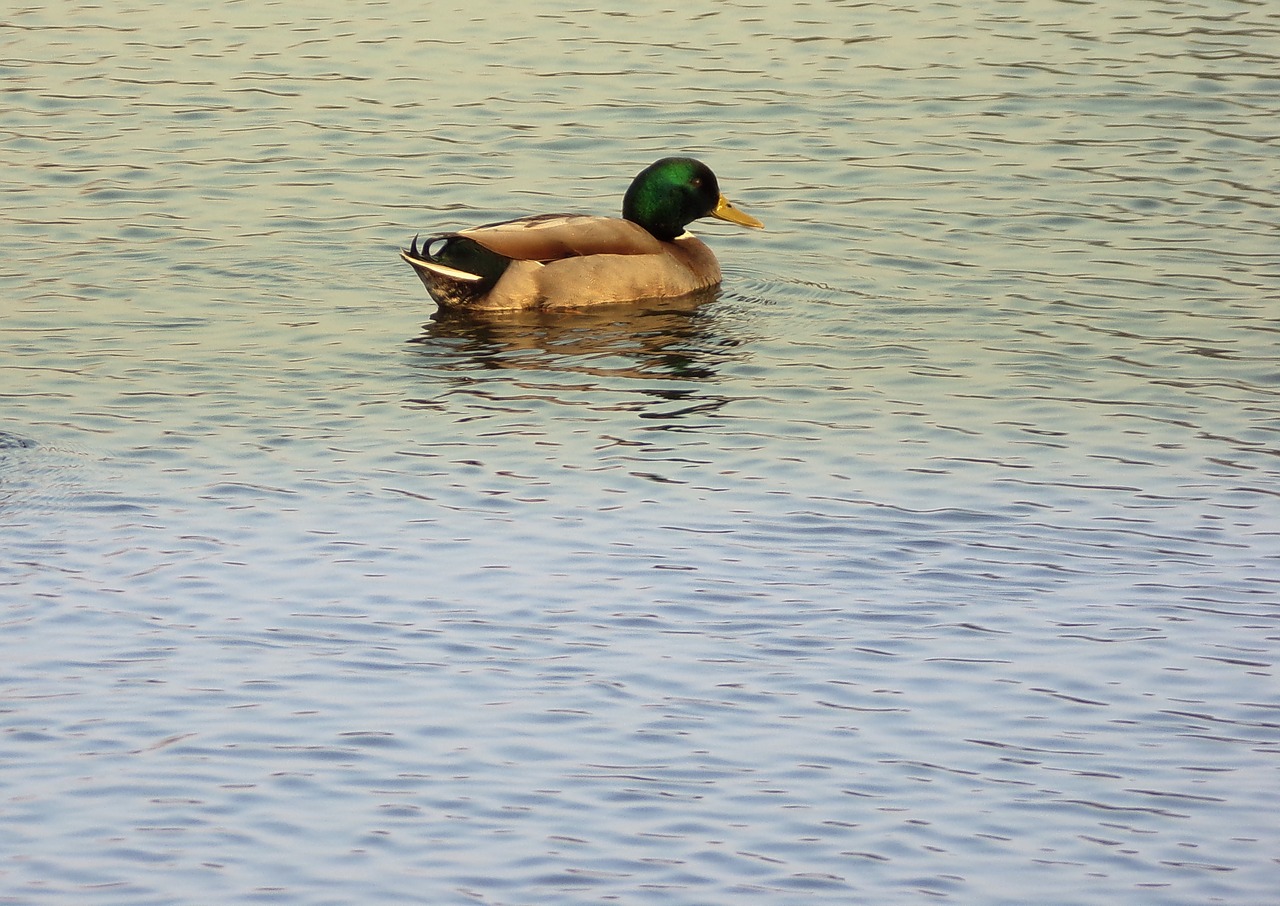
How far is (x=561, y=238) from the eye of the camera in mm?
13836

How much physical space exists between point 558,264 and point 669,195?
1.36 m

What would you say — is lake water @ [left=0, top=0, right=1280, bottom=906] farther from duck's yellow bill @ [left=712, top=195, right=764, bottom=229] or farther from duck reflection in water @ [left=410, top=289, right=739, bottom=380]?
duck's yellow bill @ [left=712, top=195, right=764, bottom=229]

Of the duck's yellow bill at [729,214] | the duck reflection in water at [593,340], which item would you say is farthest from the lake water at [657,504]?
the duck's yellow bill at [729,214]

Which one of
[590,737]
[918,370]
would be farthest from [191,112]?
[590,737]

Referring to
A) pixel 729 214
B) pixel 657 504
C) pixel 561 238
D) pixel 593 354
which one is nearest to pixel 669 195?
pixel 729 214

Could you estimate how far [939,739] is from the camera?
7090 millimetres

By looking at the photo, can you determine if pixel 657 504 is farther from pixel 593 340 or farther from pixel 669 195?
pixel 669 195

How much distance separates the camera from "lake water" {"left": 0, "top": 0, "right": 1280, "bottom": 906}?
6.49m

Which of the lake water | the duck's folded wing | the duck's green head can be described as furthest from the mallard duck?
the lake water

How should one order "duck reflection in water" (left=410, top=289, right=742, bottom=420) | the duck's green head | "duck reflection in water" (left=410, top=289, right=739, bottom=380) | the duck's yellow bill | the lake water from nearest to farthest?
the lake water
"duck reflection in water" (left=410, top=289, right=742, bottom=420)
"duck reflection in water" (left=410, top=289, right=739, bottom=380)
the duck's green head
the duck's yellow bill

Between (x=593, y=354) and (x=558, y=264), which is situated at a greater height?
(x=558, y=264)

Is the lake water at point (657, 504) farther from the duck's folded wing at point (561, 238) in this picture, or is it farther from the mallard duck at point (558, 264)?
the duck's folded wing at point (561, 238)

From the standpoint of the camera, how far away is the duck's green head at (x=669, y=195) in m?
14.8

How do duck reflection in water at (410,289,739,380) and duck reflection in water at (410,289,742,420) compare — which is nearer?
duck reflection in water at (410,289,742,420)
